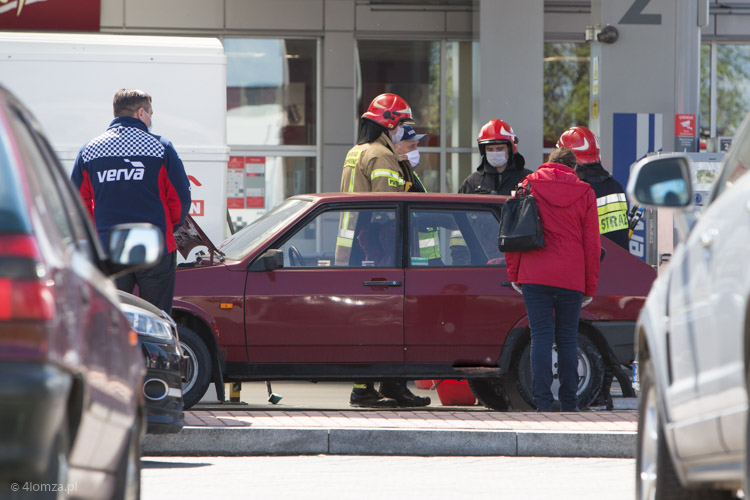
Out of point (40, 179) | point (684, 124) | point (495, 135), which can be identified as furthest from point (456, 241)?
point (40, 179)

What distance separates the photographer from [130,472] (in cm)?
425

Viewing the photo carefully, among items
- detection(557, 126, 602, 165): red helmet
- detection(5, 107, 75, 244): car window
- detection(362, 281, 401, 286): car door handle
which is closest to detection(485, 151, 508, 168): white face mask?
detection(557, 126, 602, 165): red helmet

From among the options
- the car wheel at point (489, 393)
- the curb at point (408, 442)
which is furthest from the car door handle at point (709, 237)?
the car wheel at point (489, 393)

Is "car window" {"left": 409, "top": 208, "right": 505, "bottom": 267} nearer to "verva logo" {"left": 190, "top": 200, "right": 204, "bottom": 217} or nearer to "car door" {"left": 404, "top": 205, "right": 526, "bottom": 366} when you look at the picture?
"car door" {"left": 404, "top": 205, "right": 526, "bottom": 366}

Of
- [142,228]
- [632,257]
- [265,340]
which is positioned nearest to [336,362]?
[265,340]

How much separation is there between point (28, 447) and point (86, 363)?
447mm

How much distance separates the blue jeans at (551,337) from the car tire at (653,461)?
3907 millimetres

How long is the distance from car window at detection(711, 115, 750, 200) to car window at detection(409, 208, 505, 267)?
496cm

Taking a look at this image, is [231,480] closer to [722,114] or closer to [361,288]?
[361,288]

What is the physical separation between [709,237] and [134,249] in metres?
1.73

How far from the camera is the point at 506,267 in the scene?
9375 mm

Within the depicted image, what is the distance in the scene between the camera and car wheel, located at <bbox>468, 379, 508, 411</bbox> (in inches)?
400

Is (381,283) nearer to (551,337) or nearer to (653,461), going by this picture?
(551,337)

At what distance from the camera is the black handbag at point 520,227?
883cm
